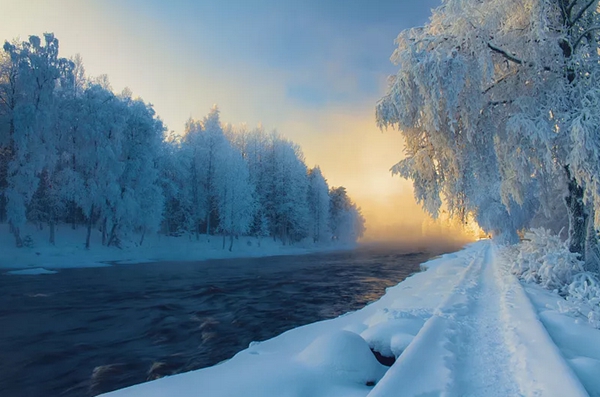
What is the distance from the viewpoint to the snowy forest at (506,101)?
8.25 metres

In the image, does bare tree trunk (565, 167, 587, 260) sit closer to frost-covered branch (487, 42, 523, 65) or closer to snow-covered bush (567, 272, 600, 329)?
snow-covered bush (567, 272, 600, 329)

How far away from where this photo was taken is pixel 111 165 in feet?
98.0

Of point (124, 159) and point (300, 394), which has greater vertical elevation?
point (124, 159)

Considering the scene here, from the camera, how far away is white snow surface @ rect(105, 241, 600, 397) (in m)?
3.49

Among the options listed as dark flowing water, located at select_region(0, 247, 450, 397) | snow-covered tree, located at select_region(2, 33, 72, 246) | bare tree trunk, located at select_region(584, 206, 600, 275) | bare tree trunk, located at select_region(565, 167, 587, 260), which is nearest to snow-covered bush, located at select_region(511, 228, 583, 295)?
bare tree trunk, located at select_region(565, 167, 587, 260)

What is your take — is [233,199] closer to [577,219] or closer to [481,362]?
[577,219]

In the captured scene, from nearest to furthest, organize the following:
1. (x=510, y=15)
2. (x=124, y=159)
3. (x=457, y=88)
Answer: (x=457, y=88) < (x=510, y=15) < (x=124, y=159)

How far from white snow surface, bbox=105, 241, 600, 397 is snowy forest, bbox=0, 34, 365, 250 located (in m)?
27.8

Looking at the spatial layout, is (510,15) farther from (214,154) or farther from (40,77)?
(214,154)

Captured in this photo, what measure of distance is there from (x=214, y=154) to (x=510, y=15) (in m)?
36.7

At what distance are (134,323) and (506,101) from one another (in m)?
11.7

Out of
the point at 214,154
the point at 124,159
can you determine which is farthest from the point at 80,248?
the point at 214,154

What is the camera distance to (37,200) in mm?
27469

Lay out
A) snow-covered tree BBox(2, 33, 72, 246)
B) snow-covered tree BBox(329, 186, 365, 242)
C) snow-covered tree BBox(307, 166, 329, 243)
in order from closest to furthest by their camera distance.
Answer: snow-covered tree BBox(2, 33, 72, 246), snow-covered tree BBox(307, 166, 329, 243), snow-covered tree BBox(329, 186, 365, 242)
